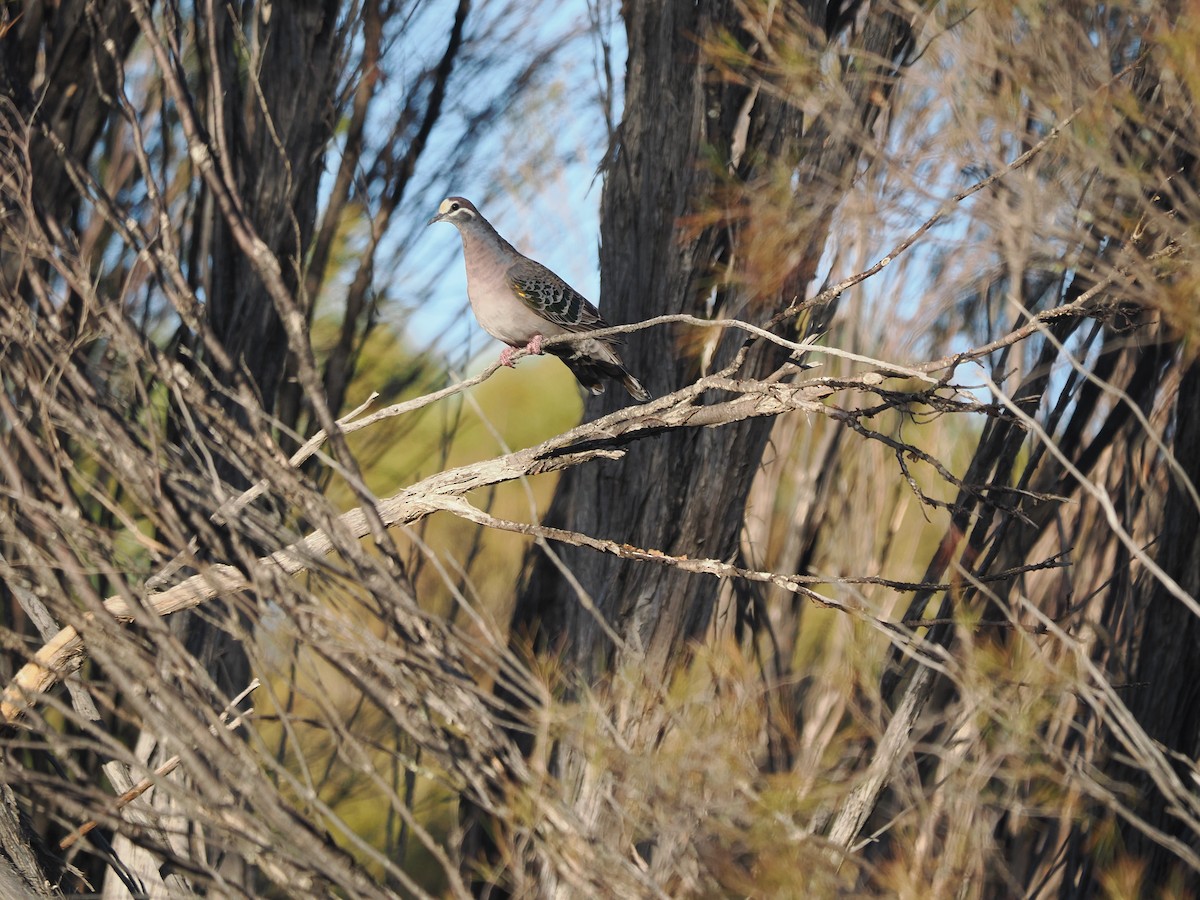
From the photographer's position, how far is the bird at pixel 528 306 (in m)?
4.19

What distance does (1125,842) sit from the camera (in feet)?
13.5

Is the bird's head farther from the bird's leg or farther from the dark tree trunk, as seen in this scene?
the bird's leg

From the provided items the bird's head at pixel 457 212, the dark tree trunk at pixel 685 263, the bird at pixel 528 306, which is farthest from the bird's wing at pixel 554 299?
the bird's head at pixel 457 212

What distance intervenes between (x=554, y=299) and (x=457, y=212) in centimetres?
64

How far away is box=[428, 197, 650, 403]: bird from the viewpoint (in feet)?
13.8

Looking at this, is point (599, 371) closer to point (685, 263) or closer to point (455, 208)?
point (685, 263)

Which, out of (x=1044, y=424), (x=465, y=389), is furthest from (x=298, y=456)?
(x=1044, y=424)

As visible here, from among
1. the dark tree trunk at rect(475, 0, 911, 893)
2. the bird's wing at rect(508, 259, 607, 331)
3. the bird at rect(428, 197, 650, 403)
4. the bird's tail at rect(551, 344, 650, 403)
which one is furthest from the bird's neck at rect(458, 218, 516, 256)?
the bird's tail at rect(551, 344, 650, 403)

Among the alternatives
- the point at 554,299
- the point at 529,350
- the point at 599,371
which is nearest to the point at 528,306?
the point at 554,299

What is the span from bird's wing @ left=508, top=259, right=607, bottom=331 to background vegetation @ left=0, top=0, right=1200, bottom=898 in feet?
0.57

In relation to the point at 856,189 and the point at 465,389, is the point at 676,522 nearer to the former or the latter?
the point at 856,189

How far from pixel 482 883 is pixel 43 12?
4.12 m

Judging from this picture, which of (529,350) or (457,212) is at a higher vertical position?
(457,212)

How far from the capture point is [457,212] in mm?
4738
